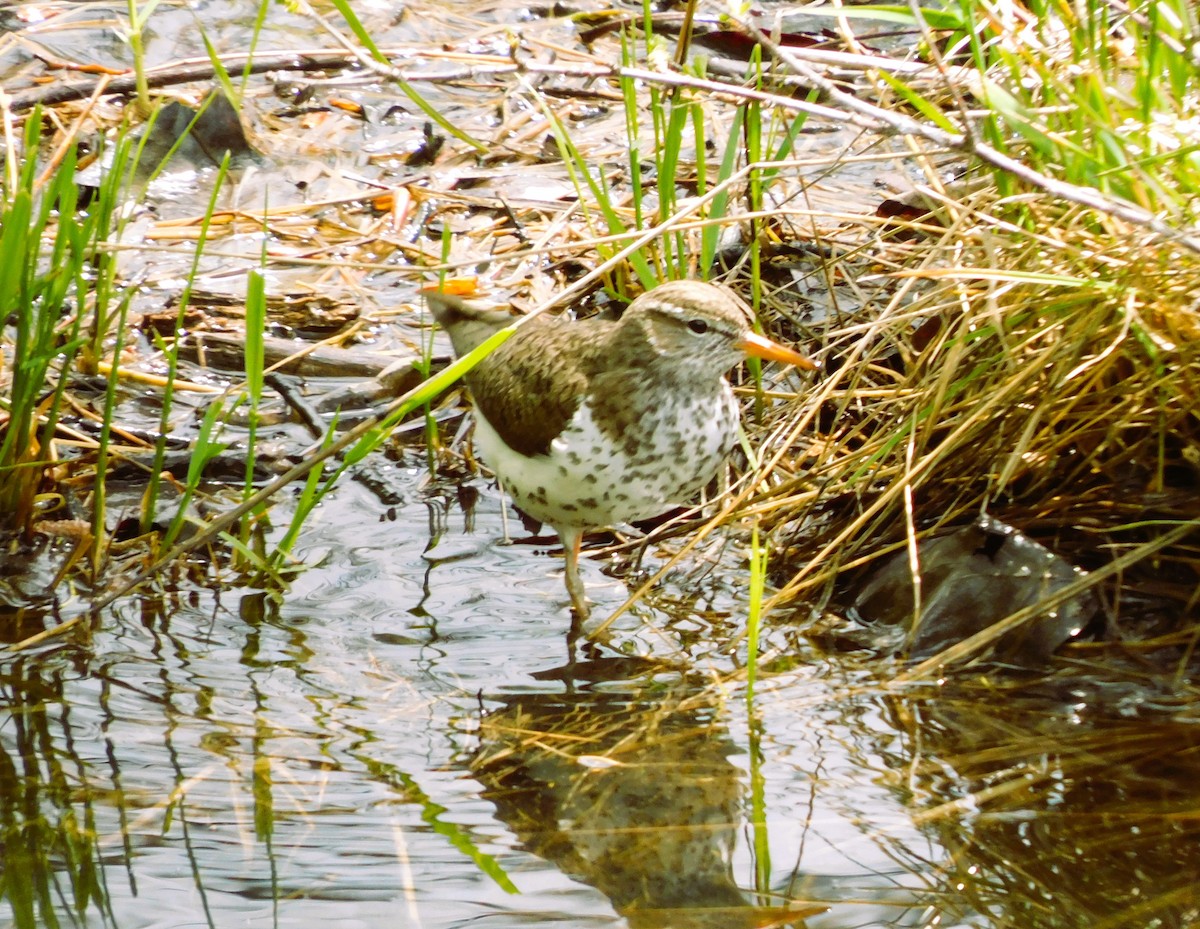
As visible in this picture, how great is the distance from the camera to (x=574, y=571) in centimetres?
393

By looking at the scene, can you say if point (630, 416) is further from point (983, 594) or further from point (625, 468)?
point (983, 594)

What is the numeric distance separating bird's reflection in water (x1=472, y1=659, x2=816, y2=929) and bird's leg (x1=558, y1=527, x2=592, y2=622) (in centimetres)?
32

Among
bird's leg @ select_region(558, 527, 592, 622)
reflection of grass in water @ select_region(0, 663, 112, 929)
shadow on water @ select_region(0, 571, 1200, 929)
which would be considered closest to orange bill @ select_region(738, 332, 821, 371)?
bird's leg @ select_region(558, 527, 592, 622)

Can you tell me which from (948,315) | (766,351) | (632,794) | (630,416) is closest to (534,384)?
(630,416)

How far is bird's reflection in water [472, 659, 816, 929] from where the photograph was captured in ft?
8.49

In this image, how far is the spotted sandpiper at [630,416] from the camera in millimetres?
3848

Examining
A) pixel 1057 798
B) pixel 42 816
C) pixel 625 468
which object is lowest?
pixel 1057 798

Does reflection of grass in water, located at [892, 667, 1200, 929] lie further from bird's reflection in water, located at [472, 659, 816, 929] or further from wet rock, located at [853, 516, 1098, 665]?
bird's reflection in water, located at [472, 659, 816, 929]

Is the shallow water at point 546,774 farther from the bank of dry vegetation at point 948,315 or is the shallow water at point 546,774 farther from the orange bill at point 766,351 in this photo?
the orange bill at point 766,351

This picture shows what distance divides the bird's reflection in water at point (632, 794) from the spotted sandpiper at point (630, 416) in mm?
545

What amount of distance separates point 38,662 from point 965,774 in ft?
7.10

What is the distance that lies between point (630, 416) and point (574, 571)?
0.45m

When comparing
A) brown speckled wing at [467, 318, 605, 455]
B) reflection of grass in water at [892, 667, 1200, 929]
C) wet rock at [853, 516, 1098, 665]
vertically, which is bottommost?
reflection of grass in water at [892, 667, 1200, 929]

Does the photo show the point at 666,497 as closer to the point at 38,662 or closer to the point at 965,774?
the point at 965,774
